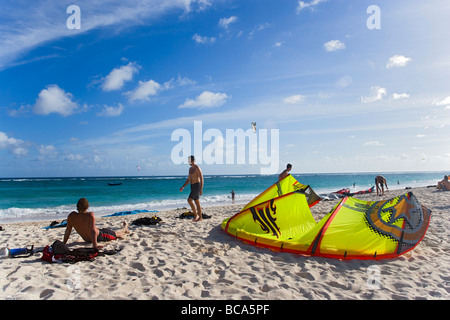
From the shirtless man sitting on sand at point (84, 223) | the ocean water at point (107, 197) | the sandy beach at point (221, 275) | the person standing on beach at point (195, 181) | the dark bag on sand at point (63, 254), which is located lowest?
the ocean water at point (107, 197)

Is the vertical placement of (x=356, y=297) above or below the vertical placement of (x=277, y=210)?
below

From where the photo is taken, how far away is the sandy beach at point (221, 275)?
3184 millimetres

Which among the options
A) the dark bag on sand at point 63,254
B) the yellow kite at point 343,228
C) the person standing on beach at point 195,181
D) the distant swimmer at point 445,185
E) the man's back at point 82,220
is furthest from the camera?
the distant swimmer at point 445,185

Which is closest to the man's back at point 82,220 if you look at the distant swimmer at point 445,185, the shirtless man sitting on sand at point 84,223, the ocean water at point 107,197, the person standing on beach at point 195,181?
the shirtless man sitting on sand at point 84,223

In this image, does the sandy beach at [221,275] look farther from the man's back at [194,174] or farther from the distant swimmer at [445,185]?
the distant swimmer at [445,185]

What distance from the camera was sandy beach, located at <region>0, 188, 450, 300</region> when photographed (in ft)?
10.4

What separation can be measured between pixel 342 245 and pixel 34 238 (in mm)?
6229

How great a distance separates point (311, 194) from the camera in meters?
6.75

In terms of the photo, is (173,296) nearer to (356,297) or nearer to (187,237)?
(356,297)

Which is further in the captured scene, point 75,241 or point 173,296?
point 75,241

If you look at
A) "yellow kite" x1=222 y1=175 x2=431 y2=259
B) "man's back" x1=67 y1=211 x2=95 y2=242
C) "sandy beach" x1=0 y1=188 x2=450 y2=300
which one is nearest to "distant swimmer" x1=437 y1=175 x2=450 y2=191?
"sandy beach" x1=0 y1=188 x2=450 y2=300
